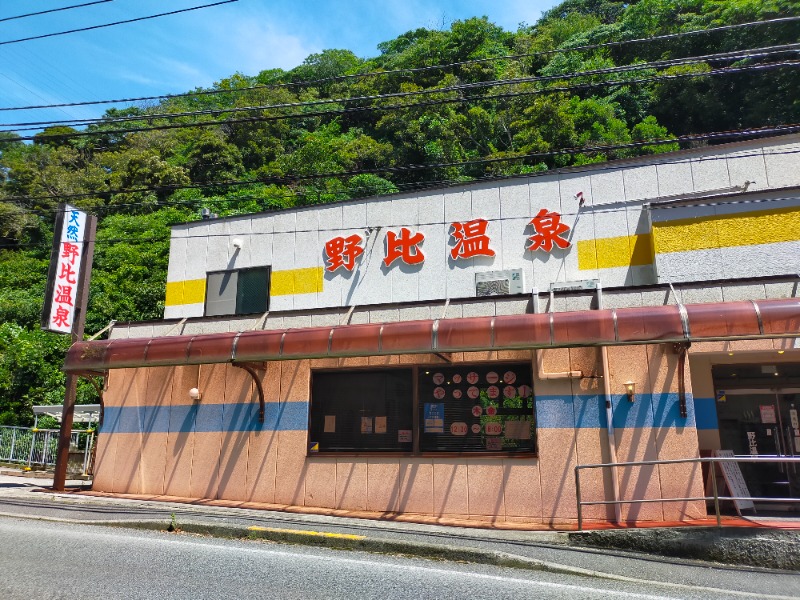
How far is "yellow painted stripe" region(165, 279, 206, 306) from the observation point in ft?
60.7

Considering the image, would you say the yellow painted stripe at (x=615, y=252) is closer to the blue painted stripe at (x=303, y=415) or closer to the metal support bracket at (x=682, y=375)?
the blue painted stripe at (x=303, y=415)

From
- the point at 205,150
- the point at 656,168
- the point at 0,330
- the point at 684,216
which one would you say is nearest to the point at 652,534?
the point at 684,216

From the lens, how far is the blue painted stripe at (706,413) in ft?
40.0

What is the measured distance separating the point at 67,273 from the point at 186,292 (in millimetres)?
3387

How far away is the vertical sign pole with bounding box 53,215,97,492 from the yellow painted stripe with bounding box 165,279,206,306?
2478 millimetres

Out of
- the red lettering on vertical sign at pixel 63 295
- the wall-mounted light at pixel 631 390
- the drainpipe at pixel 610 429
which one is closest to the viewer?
the drainpipe at pixel 610 429

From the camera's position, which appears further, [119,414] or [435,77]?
→ [435,77]

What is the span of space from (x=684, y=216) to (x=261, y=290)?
1142 cm

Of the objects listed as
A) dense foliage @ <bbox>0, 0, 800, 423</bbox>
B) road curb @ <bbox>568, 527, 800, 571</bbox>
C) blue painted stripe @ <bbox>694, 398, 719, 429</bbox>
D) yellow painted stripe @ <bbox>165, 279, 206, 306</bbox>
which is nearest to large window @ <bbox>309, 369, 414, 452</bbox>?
road curb @ <bbox>568, 527, 800, 571</bbox>

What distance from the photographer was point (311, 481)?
13.0 m

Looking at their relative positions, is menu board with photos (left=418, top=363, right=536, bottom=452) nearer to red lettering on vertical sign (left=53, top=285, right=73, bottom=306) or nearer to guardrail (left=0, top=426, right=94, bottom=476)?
red lettering on vertical sign (left=53, top=285, right=73, bottom=306)

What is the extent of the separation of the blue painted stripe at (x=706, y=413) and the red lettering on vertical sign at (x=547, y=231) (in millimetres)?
4856

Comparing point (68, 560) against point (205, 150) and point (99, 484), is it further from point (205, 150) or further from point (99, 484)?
point (205, 150)

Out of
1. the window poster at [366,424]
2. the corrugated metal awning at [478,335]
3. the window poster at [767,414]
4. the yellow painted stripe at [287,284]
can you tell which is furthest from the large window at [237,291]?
the window poster at [767,414]
